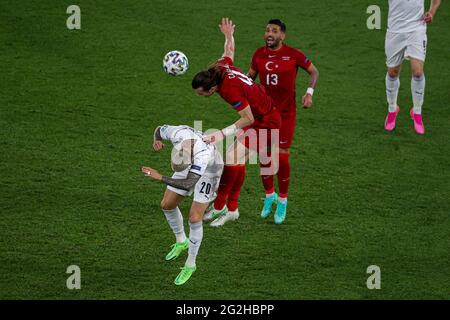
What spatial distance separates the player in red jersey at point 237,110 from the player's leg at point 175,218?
0.71 metres

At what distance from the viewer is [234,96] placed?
330 inches

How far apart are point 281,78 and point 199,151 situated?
1.84 m

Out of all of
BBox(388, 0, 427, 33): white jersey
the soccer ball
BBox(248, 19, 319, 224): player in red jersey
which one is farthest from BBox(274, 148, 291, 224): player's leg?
BBox(388, 0, 427, 33): white jersey

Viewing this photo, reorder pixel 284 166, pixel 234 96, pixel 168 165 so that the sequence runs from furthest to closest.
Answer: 1. pixel 168 165
2. pixel 284 166
3. pixel 234 96

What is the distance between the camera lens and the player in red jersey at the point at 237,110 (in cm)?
831

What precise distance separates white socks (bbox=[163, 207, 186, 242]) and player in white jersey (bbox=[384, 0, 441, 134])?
484 cm

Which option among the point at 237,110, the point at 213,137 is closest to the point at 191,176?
the point at 213,137

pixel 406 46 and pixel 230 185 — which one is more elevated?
pixel 406 46

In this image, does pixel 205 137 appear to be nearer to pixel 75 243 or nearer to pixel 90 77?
pixel 75 243

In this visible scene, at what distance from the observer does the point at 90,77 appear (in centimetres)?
1345

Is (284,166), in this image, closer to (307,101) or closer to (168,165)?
(307,101)
